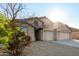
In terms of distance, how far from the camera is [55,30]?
611 centimetres

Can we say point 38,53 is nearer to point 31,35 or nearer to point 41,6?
→ point 31,35

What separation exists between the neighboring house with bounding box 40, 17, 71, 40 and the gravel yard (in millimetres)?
188

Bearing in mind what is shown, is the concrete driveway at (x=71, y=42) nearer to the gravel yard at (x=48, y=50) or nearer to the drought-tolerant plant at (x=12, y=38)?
the gravel yard at (x=48, y=50)

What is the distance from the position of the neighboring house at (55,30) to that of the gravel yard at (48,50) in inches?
7.4

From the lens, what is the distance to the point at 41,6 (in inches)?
236

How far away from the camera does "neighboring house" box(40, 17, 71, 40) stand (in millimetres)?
6047

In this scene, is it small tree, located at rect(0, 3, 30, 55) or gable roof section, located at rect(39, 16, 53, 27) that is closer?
small tree, located at rect(0, 3, 30, 55)

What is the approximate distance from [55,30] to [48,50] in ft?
1.56

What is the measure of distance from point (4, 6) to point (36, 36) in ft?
3.15

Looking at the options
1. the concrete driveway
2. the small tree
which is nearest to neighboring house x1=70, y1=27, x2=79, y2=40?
the concrete driveway

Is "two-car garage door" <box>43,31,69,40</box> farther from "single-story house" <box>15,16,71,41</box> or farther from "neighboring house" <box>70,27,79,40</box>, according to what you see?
"neighboring house" <box>70,27,79,40</box>

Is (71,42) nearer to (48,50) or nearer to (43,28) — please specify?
(48,50)

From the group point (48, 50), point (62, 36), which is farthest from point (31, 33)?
point (62, 36)

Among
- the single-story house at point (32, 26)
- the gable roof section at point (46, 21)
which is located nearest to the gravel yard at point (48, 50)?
the single-story house at point (32, 26)
